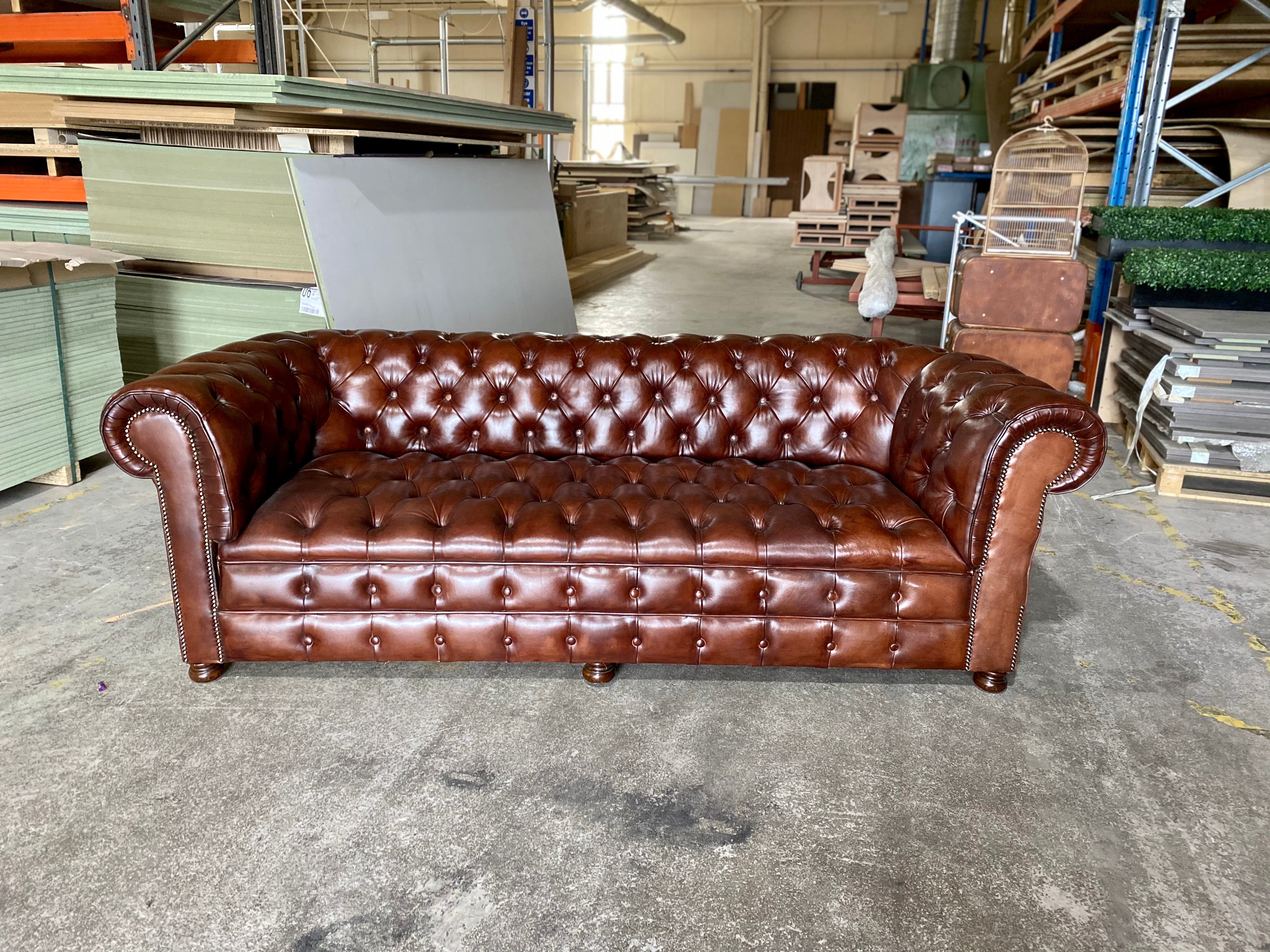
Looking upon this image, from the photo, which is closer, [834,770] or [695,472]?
[834,770]

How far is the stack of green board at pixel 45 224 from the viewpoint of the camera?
4.57m

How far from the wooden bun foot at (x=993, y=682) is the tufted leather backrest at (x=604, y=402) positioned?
2.78 ft

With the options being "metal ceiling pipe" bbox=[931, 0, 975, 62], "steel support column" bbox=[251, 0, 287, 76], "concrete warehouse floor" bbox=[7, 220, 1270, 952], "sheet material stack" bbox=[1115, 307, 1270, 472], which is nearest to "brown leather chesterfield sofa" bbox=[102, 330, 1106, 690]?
"concrete warehouse floor" bbox=[7, 220, 1270, 952]

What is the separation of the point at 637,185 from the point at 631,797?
13.2 metres

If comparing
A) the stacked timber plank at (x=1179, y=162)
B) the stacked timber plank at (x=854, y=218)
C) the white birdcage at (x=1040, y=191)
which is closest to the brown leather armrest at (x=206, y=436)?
the white birdcage at (x=1040, y=191)

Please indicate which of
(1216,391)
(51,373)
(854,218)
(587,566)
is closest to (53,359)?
(51,373)

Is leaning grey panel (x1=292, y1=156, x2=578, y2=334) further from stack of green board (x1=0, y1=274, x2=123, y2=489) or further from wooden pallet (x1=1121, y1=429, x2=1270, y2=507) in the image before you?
wooden pallet (x1=1121, y1=429, x2=1270, y2=507)

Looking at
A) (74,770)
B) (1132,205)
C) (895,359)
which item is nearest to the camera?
(74,770)

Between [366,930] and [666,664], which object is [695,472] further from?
[366,930]

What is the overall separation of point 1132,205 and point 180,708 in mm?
5630

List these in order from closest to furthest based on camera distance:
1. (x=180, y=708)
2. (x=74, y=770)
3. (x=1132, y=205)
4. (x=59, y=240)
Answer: (x=74, y=770) < (x=180, y=708) < (x=59, y=240) < (x=1132, y=205)

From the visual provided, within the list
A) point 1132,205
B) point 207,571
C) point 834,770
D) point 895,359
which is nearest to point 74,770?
point 207,571

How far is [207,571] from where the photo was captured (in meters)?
2.37

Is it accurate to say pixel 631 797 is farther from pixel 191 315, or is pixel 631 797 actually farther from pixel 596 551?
pixel 191 315
